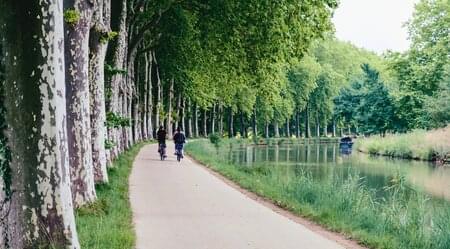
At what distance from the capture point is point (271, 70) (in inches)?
960

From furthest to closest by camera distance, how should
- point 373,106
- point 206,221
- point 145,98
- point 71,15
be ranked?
point 373,106, point 145,98, point 206,221, point 71,15

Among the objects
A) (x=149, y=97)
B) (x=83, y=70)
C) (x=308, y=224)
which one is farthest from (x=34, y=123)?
(x=149, y=97)

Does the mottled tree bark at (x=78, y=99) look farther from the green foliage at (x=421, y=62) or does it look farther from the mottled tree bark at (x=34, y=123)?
the green foliage at (x=421, y=62)

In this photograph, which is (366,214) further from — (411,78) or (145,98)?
(411,78)

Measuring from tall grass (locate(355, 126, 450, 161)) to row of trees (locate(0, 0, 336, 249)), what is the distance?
1639cm

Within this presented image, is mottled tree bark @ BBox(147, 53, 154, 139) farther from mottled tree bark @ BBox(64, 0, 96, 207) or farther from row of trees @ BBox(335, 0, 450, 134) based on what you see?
mottled tree bark @ BBox(64, 0, 96, 207)

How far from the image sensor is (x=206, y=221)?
466 inches

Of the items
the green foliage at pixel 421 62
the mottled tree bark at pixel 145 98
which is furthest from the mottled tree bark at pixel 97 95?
the green foliage at pixel 421 62

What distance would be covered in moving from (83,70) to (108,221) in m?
3.22

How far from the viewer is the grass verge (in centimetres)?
877

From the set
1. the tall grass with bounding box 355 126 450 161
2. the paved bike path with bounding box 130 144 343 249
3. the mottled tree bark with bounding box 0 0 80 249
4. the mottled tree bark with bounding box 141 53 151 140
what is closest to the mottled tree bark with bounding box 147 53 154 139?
the mottled tree bark with bounding box 141 53 151 140

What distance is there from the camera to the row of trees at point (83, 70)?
22.6 ft

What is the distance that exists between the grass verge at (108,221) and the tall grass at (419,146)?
30755mm

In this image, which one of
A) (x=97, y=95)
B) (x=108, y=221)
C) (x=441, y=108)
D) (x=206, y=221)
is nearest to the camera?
(x=108, y=221)
